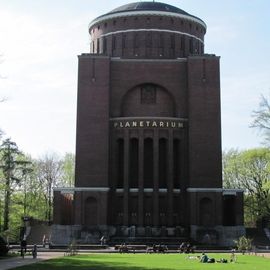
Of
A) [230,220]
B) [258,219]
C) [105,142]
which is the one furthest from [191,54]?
[258,219]

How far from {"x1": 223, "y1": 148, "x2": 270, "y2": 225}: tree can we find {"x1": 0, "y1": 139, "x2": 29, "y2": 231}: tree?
25.4 meters

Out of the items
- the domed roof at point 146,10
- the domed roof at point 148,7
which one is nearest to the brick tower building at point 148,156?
the domed roof at point 146,10

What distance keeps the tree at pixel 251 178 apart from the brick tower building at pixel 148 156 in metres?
11.7

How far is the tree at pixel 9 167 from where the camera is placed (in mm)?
58688

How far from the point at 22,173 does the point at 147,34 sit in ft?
68.6

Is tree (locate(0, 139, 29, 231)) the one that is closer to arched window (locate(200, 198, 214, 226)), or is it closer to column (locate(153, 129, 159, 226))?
column (locate(153, 129, 159, 226))

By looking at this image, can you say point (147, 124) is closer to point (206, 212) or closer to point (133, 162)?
point (133, 162)

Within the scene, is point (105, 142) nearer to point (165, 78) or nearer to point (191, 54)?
point (165, 78)

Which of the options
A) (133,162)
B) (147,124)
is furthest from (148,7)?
(133,162)

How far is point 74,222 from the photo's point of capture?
5591 cm

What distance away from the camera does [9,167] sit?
6225 cm

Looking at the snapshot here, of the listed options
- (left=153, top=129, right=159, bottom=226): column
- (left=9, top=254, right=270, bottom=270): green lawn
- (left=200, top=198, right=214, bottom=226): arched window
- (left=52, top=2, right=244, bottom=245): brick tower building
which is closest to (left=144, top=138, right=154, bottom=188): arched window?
(left=52, top=2, right=244, bottom=245): brick tower building

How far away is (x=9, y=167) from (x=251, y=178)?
28.7m

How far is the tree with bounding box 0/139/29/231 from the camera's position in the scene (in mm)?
58688
